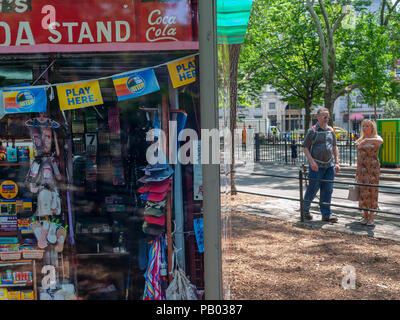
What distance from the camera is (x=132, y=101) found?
296 cm

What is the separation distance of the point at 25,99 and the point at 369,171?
613cm

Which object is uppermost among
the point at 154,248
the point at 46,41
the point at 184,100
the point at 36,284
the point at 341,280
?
the point at 46,41

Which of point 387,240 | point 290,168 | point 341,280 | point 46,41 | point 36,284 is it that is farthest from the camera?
point 290,168

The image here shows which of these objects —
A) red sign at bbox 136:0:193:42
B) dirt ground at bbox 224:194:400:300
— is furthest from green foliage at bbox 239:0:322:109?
red sign at bbox 136:0:193:42

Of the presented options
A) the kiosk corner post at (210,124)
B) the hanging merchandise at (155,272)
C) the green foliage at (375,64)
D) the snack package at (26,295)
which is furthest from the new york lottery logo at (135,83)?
the green foliage at (375,64)

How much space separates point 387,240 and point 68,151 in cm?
556

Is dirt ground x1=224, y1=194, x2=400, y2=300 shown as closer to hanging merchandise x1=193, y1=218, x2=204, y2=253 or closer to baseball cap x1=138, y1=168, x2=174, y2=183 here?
hanging merchandise x1=193, y1=218, x2=204, y2=253

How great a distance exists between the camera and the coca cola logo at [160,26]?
9.09 ft

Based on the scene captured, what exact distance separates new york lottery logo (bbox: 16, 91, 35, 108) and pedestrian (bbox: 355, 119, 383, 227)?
5.94 metres

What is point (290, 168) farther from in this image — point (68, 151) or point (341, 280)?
point (68, 151)

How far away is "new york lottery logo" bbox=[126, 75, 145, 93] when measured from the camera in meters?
2.90

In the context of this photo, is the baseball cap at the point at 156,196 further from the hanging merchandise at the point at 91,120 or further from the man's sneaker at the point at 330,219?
the man's sneaker at the point at 330,219

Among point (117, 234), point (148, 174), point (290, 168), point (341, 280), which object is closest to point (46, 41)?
point (148, 174)

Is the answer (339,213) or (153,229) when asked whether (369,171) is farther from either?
(153,229)
